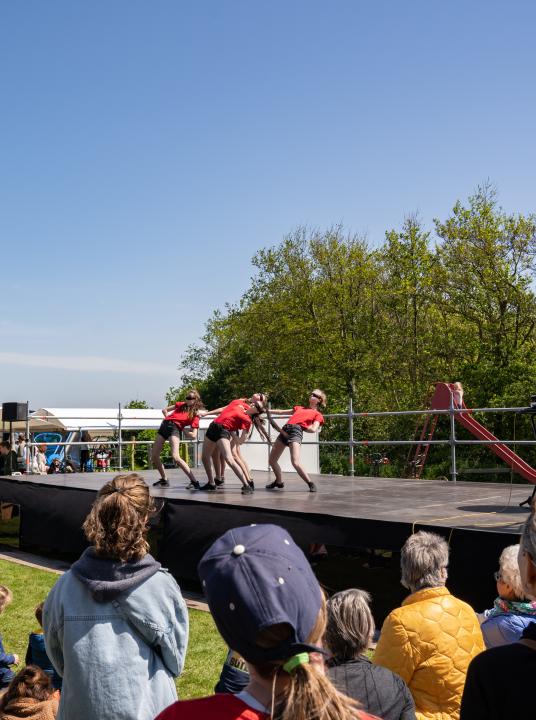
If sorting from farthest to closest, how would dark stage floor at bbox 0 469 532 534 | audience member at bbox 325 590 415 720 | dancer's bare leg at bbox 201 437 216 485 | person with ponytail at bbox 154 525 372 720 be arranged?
dancer's bare leg at bbox 201 437 216 485 → dark stage floor at bbox 0 469 532 534 → audience member at bbox 325 590 415 720 → person with ponytail at bbox 154 525 372 720

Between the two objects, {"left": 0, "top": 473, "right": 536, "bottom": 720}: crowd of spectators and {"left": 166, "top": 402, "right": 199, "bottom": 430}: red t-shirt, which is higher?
{"left": 166, "top": 402, "right": 199, "bottom": 430}: red t-shirt

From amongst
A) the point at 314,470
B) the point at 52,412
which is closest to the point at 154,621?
the point at 314,470

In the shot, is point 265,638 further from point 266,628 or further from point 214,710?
point 214,710

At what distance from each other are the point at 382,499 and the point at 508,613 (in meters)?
5.62

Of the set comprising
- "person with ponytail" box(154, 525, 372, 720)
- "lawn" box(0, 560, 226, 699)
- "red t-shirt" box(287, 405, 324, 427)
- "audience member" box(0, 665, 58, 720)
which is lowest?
"lawn" box(0, 560, 226, 699)

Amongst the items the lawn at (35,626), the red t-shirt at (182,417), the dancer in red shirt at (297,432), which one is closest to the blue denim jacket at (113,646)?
the lawn at (35,626)

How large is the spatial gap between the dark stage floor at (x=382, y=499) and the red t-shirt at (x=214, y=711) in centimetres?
495

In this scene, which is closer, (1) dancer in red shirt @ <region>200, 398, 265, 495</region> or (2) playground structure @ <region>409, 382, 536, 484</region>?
(1) dancer in red shirt @ <region>200, 398, 265, 495</region>

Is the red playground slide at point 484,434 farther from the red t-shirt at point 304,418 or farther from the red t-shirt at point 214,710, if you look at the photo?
the red t-shirt at point 214,710

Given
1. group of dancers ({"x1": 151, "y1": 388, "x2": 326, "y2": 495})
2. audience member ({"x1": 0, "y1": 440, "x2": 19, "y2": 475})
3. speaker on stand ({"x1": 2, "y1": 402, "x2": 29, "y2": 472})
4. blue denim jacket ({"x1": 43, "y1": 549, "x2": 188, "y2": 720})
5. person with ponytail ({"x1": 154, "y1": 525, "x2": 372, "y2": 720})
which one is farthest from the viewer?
speaker on stand ({"x1": 2, "y1": 402, "x2": 29, "y2": 472})

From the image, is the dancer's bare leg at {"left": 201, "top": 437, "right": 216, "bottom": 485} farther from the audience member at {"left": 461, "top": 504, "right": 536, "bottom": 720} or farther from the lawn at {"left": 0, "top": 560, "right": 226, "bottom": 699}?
the audience member at {"left": 461, "top": 504, "right": 536, "bottom": 720}

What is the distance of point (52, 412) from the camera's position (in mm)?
29469

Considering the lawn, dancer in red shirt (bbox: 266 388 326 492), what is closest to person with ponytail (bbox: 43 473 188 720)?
the lawn

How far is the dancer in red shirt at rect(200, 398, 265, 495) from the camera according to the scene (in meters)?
10.4
